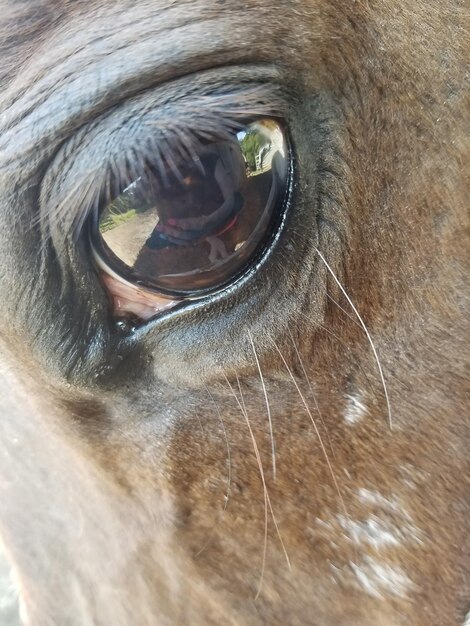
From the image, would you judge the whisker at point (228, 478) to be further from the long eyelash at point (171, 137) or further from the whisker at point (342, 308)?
the long eyelash at point (171, 137)

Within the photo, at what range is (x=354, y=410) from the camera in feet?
3.10

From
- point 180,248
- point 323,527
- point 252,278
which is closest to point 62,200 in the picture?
point 180,248

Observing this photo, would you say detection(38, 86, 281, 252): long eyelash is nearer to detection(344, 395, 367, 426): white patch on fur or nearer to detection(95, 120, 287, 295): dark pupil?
detection(95, 120, 287, 295): dark pupil

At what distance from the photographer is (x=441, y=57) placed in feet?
2.47

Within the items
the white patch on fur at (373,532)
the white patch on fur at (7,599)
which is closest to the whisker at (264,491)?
the white patch on fur at (373,532)

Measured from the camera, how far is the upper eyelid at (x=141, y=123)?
0.73 m

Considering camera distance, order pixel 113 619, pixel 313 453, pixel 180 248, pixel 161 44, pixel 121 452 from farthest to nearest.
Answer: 1. pixel 113 619
2. pixel 121 452
3. pixel 313 453
4. pixel 180 248
5. pixel 161 44

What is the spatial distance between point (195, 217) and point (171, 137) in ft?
0.35

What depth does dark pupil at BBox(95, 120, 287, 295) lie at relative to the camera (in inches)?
30.4

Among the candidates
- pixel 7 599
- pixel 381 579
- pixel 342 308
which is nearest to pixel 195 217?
pixel 342 308

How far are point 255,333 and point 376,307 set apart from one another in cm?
16

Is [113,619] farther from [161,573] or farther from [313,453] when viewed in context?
[313,453]

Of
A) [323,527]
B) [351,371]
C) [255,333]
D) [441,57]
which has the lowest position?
[323,527]

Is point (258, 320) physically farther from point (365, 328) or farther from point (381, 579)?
point (381, 579)
